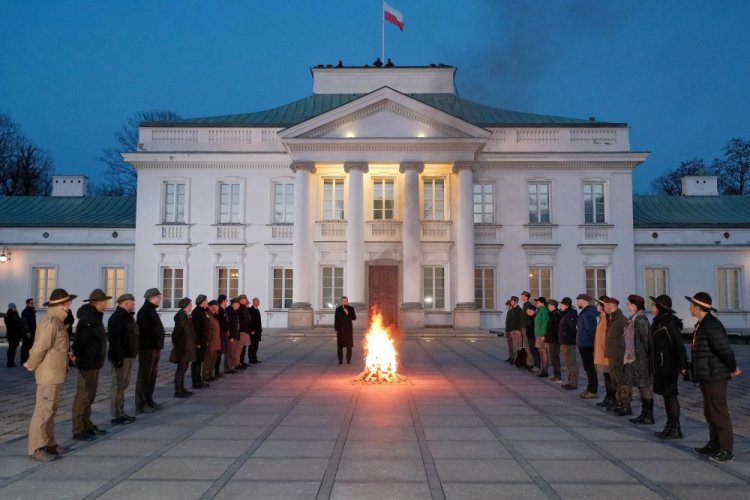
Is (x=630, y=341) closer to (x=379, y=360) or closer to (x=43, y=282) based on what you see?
(x=379, y=360)

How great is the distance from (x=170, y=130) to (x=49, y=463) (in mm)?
26441

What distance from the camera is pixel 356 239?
28562mm

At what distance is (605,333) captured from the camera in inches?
413

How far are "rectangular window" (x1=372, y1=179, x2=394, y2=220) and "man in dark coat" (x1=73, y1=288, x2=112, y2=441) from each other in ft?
73.0

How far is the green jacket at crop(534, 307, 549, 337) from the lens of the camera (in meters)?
14.6

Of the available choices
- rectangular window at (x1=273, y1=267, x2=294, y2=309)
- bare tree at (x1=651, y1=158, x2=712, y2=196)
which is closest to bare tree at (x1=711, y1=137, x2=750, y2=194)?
bare tree at (x1=651, y1=158, x2=712, y2=196)

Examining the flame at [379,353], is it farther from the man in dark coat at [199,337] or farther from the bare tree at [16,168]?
the bare tree at [16,168]

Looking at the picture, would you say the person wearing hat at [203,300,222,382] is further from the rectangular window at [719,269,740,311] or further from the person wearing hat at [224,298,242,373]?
the rectangular window at [719,269,740,311]

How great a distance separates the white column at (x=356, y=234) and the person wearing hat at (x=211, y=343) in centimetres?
1451

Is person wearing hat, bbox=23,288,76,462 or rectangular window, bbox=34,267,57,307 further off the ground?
rectangular window, bbox=34,267,57,307

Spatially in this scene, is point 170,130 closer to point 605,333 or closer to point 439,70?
point 439,70

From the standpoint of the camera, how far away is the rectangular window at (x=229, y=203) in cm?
3084

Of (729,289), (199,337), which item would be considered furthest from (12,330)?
(729,289)

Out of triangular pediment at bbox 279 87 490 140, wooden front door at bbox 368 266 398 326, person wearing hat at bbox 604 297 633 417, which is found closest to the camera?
person wearing hat at bbox 604 297 633 417
